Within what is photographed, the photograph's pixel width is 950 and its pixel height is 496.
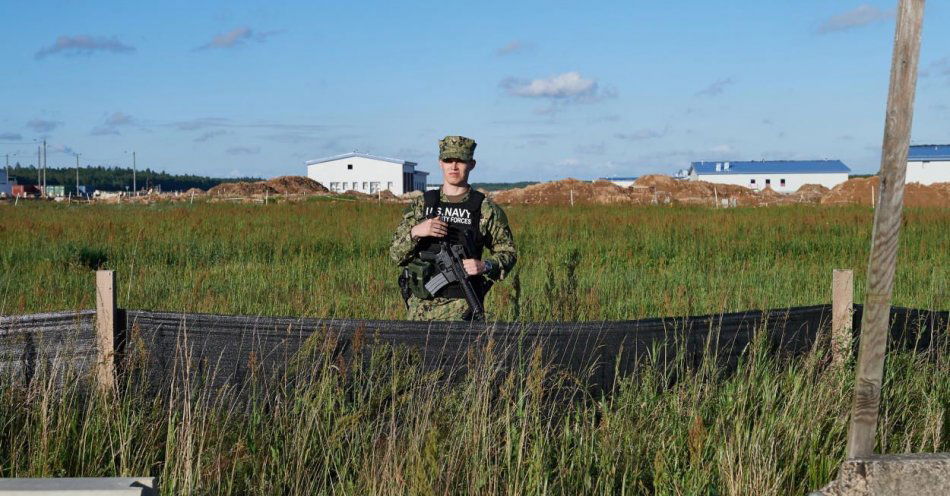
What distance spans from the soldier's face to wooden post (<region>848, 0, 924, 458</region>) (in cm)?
265

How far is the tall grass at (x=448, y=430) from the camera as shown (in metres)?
3.95

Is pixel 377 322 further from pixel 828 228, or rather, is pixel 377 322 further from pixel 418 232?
pixel 828 228

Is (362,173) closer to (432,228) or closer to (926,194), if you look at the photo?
(926,194)

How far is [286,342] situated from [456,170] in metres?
1.47

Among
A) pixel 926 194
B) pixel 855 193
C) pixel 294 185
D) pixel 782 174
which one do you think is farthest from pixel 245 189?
pixel 782 174

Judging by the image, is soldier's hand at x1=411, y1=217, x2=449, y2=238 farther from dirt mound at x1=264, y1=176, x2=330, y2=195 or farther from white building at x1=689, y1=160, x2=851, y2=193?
white building at x1=689, y1=160, x2=851, y2=193

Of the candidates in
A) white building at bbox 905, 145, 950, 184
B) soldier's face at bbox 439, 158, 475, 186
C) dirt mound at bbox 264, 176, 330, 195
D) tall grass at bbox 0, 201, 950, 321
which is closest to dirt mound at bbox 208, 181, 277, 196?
dirt mound at bbox 264, 176, 330, 195

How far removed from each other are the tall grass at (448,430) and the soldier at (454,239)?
3.28ft

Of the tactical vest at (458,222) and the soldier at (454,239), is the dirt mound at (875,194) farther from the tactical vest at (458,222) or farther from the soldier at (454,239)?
the tactical vest at (458,222)

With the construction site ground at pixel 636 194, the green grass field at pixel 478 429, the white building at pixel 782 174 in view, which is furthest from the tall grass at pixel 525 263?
the white building at pixel 782 174

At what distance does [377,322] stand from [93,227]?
51.9 ft

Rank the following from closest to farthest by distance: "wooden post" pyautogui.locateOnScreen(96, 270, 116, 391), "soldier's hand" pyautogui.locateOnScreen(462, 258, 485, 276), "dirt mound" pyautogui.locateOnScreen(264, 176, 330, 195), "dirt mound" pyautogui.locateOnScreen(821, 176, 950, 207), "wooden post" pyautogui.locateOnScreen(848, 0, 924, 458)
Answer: "wooden post" pyautogui.locateOnScreen(848, 0, 924, 458) → "wooden post" pyautogui.locateOnScreen(96, 270, 116, 391) → "soldier's hand" pyautogui.locateOnScreen(462, 258, 485, 276) → "dirt mound" pyautogui.locateOnScreen(821, 176, 950, 207) → "dirt mound" pyautogui.locateOnScreen(264, 176, 330, 195)

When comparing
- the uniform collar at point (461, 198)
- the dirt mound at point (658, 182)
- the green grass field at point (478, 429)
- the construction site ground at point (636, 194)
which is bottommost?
the green grass field at point (478, 429)

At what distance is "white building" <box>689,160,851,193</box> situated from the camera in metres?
93.8
